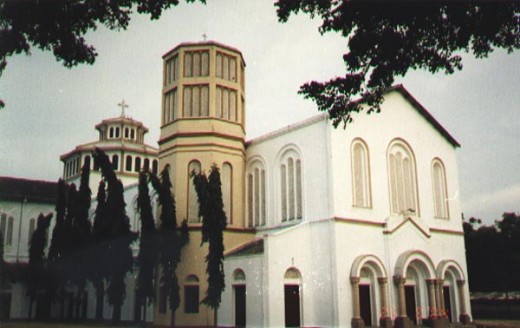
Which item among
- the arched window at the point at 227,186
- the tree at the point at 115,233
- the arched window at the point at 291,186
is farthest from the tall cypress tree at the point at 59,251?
the arched window at the point at 291,186

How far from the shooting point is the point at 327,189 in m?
28.3

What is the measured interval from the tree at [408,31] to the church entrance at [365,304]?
1993 centimetres

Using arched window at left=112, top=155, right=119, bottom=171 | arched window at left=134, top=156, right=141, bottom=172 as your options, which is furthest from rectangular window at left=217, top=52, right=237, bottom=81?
arched window at left=112, top=155, right=119, bottom=171

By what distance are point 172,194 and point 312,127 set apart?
30.4 ft

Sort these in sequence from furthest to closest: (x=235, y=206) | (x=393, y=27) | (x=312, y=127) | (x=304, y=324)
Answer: (x=235, y=206) < (x=312, y=127) < (x=304, y=324) < (x=393, y=27)

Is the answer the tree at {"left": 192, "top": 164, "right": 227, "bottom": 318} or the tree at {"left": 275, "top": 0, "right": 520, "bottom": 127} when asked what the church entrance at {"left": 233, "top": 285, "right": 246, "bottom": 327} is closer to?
the tree at {"left": 192, "top": 164, "right": 227, "bottom": 318}

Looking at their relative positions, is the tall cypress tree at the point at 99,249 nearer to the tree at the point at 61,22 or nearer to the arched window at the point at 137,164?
the arched window at the point at 137,164

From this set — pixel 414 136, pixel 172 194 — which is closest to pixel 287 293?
pixel 172 194

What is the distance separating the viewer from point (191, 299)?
1182 inches

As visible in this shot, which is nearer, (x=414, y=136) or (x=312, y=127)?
A: (x=312, y=127)

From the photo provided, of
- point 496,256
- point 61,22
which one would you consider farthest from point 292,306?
point 496,256

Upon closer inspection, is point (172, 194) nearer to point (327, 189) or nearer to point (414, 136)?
point (327, 189)

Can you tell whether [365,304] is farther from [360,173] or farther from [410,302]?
[360,173]

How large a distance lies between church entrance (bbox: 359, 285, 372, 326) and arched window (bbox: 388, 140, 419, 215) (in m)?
5.53
